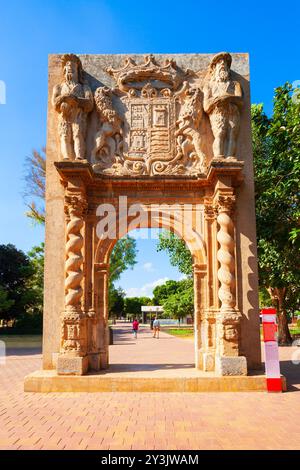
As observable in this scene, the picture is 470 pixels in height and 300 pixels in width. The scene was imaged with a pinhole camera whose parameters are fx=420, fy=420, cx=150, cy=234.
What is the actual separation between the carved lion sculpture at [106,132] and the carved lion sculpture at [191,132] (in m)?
1.42

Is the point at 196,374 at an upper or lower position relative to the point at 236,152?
lower

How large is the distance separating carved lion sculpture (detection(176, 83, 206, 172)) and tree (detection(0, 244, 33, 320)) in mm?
18323

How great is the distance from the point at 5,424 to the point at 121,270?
23.1 m

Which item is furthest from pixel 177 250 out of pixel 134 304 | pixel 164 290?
pixel 134 304

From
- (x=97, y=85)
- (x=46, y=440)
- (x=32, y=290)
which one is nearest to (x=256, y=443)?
(x=46, y=440)

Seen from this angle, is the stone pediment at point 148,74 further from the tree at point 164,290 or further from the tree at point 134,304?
the tree at point 134,304

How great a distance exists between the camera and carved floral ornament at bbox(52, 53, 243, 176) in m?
9.20

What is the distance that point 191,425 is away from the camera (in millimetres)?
5520

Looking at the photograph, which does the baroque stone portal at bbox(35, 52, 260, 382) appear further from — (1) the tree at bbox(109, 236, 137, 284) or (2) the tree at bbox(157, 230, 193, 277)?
(1) the tree at bbox(109, 236, 137, 284)

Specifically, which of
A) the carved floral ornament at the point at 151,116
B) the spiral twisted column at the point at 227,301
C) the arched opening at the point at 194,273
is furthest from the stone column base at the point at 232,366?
the carved floral ornament at the point at 151,116

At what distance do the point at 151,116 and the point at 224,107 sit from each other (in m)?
1.68

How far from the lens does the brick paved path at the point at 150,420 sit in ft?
15.8

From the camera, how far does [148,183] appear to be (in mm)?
9289
